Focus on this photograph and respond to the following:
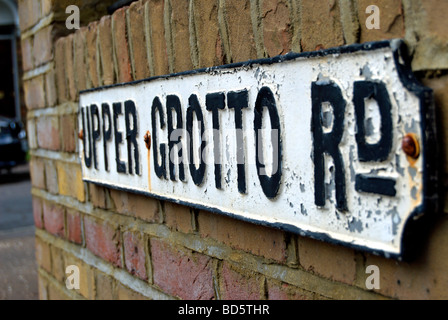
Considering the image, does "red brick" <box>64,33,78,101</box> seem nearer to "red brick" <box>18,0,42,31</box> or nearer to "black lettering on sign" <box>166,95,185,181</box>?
"red brick" <box>18,0,42,31</box>

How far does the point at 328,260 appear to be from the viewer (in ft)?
3.82

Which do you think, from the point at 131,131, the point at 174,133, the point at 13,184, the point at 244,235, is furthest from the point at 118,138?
the point at 13,184

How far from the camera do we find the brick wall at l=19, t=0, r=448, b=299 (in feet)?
3.21

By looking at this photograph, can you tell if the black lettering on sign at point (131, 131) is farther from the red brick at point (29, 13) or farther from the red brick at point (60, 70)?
the red brick at point (29, 13)

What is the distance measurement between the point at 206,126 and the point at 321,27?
41 cm

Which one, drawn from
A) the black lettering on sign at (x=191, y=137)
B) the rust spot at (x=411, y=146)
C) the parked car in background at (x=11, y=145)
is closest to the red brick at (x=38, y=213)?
the black lettering on sign at (x=191, y=137)

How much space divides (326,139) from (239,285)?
1.77ft

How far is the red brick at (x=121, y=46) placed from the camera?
6.39ft

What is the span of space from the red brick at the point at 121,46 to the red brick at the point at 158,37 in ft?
0.67

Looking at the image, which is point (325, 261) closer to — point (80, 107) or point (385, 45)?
point (385, 45)

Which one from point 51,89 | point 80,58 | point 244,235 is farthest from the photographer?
point 51,89

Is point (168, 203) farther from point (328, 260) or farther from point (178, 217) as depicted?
point (328, 260)

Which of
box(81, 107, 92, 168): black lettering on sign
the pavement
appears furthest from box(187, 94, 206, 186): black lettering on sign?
the pavement
